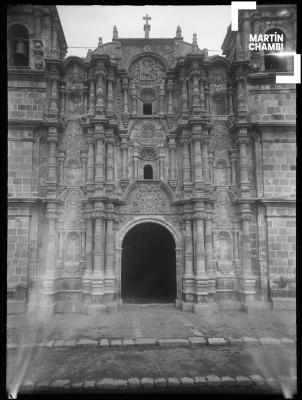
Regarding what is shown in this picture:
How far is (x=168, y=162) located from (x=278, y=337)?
7.85 metres

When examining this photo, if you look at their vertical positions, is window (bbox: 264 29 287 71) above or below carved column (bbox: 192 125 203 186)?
above

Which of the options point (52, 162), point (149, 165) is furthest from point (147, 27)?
point (52, 162)

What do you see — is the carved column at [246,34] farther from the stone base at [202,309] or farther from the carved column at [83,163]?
the stone base at [202,309]

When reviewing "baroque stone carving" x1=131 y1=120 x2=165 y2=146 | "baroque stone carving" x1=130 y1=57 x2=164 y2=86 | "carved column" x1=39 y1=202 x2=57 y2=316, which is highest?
"baroque stone carving" x1=130 y1=57 x2=164 y2=86

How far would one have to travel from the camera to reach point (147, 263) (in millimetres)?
17672

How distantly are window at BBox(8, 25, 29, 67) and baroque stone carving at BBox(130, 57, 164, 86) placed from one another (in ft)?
15.6

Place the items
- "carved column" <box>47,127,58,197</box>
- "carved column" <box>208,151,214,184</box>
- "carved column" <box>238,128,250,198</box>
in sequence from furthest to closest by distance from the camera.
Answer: "carved column" <box>208,151,214,184</box> < "carved column" <box>238,128,250,198</box> < "carved column" <box>47,127,58,197</box>

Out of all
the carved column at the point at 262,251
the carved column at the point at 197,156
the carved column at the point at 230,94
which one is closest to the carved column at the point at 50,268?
the carved column at the point at 197,156

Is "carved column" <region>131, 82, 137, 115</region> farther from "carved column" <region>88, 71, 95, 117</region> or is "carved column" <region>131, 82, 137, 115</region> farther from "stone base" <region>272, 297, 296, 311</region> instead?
"stone base" <region>272, 297, 296, 311</region>

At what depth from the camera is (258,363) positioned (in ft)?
24.0

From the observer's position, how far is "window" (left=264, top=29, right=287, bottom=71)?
1371cm

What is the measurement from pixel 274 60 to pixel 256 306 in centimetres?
1064

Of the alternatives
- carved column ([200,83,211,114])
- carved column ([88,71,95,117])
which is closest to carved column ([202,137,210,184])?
carved column ([200,83,211,114])
